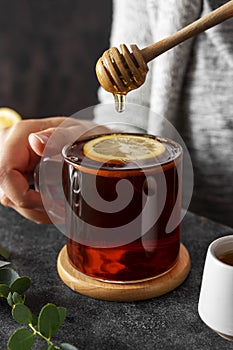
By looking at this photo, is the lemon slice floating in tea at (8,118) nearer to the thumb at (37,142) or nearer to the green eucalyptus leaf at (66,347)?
the thumb at (37,142)

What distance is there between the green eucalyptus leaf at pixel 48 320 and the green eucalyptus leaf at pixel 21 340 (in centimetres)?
1

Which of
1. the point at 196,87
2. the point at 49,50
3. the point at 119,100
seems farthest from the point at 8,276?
the point at 49,50

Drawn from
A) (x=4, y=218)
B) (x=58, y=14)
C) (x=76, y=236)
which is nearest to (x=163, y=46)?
(x=76, y=236)

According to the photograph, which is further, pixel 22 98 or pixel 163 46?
pixel 22 98

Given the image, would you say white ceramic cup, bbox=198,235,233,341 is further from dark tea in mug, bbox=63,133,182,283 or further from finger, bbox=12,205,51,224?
finger, bbox=12,205,51,224

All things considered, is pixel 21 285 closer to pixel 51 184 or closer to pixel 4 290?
pixel 4 290

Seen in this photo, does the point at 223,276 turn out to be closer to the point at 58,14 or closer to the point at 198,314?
the point at 198,314

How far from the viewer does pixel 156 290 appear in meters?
0.79

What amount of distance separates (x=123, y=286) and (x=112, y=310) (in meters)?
0.04

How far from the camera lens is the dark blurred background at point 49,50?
79.9 inches

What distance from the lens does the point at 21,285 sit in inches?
30.3

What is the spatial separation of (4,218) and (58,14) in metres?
1.18

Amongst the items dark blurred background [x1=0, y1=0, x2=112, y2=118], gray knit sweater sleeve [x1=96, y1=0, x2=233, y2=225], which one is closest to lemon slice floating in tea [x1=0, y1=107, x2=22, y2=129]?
gray knit sweater sleeve [x1=96, y1=0, x2=233, y2=225]

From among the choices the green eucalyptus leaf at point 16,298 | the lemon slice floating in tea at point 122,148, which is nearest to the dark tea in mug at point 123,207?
the lemon slice floating in tea at point 122,148
